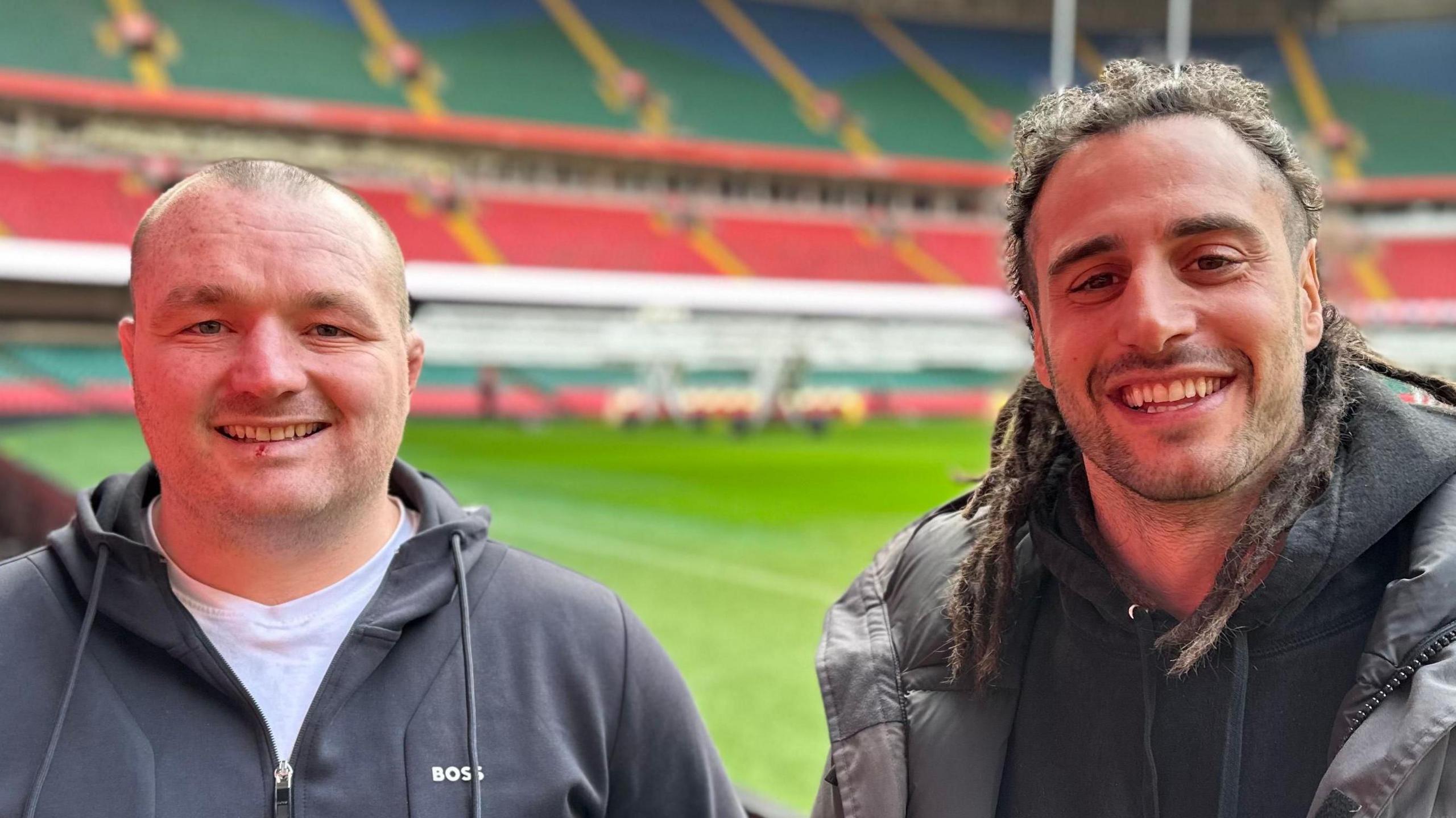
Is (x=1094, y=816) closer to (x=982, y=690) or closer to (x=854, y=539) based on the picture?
(x=982, y=690)

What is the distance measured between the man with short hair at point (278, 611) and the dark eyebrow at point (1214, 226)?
105 centimetres

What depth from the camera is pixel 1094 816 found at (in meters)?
1.70

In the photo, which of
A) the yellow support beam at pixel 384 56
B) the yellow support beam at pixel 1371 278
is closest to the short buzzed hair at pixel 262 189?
the yellow support beam at pixel 384 56

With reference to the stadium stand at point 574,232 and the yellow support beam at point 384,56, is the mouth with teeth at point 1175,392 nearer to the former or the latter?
the stadium stand at point 574,232

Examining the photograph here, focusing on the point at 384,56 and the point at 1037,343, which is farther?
the point at 384,56

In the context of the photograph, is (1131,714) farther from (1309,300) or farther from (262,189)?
(262,189)

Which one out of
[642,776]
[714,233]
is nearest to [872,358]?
[714,233]

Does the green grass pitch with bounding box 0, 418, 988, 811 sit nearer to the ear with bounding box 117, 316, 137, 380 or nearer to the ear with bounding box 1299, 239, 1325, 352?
the ear with bounding box 1299, 239, 1325, 352

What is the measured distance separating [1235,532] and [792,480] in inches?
485

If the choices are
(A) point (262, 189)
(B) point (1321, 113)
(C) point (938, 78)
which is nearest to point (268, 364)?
(A) point (262, 189)

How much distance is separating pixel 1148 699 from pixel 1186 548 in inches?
8.7

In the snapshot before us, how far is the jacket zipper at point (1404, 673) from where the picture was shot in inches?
58.6

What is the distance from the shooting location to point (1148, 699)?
1677mm

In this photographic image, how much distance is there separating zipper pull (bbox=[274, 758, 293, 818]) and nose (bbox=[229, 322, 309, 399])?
53cm
